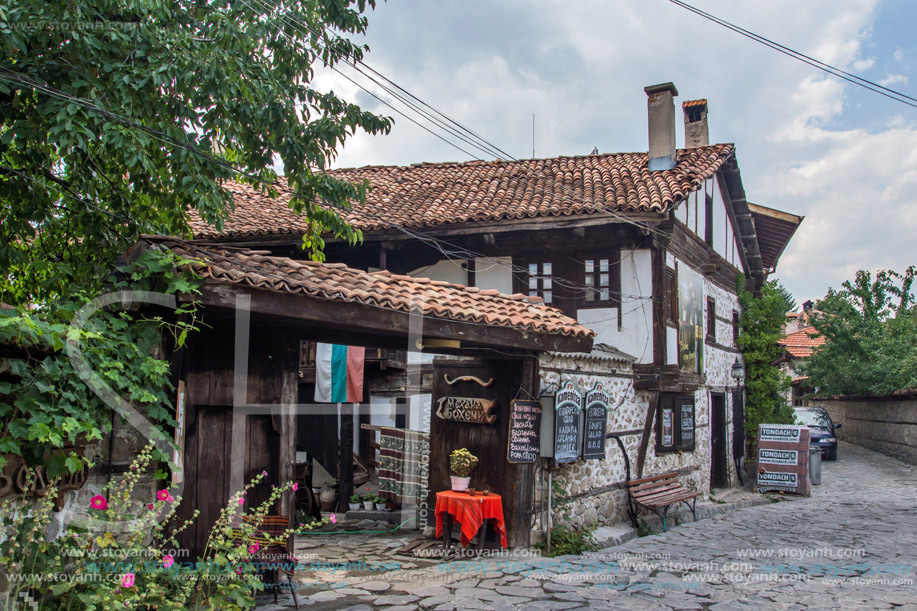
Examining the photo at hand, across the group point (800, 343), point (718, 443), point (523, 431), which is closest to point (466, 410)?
point (523, 431)

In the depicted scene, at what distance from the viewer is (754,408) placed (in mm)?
16656

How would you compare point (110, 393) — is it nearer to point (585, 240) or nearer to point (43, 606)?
point (43, 606)

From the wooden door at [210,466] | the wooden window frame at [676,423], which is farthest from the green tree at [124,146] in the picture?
A: the wooden window frame at [676,423]

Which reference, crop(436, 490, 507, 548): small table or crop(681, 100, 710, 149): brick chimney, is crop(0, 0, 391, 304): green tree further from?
crop(681, 100, 710, 149): brick chimney

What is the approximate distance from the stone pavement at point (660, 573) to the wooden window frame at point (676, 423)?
143 cm

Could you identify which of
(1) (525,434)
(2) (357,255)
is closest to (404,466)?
(1) (525,434)

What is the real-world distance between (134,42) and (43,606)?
475 cm

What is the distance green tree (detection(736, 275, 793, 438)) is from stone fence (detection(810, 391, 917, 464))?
542 cm

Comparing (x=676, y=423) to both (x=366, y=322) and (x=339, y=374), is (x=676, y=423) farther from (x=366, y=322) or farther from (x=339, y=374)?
(x=366, y=322)

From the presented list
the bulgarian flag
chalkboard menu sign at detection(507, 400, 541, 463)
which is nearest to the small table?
chalkboard menu sign at detection(507, 400, 541, 463)

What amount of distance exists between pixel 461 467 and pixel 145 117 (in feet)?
16.5

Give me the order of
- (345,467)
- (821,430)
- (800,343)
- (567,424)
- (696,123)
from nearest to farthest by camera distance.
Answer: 1. (567,424)
2. (345,467)
3. (696,123)
4. (821,430)
5. (800,343)

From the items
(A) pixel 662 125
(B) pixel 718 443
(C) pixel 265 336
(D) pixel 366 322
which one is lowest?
(B) pixel 718 443

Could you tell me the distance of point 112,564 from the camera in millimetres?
4449
